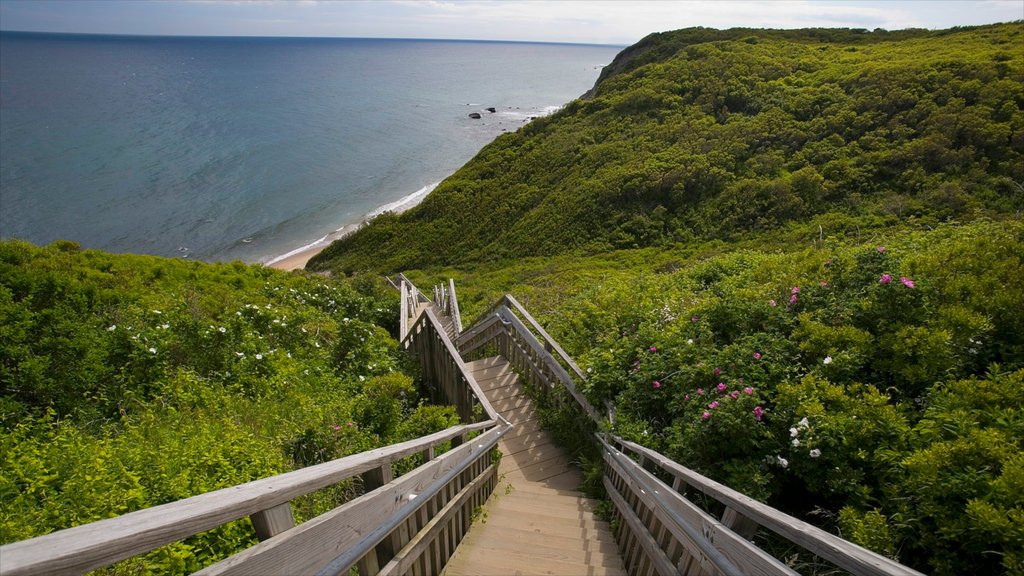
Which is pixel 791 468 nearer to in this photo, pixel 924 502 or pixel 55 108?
pixel 924 502

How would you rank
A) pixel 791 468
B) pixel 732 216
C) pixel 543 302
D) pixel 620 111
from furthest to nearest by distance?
pixel 620 111 → pixel 732 216 → pixel 543 302 → pixel 791 468

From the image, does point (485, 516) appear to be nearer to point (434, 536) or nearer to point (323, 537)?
point (434, 536)

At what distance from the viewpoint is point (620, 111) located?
34500 millimetres

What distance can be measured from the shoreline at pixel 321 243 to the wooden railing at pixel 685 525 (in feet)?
87.2

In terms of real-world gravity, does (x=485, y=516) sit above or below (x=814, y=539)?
below

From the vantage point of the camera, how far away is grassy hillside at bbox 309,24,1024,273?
717 inches

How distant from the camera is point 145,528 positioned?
1159 millimetres

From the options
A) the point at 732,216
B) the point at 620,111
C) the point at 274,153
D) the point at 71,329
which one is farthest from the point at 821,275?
the point at 274,153

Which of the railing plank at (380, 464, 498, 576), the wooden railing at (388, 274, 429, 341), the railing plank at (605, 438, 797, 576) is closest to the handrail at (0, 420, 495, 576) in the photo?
the railing plank at (380, 464, 498, 576)

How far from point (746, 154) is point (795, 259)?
20.0 meters

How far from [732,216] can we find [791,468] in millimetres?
20151

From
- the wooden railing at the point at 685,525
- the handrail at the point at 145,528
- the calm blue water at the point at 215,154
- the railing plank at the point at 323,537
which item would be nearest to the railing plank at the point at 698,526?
the wooden railing at the point at 685,525

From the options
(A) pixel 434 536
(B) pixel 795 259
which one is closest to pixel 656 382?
(A) pixel 434 536

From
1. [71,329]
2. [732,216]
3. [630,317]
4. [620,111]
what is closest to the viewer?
[71,329]
